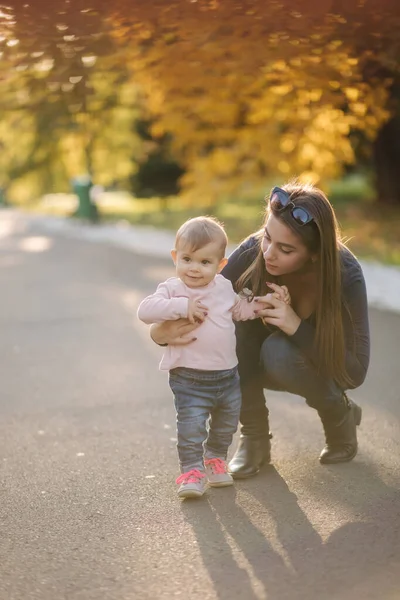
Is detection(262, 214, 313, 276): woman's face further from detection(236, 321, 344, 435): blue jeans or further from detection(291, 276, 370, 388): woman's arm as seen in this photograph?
detection(236, 321, 344, 435): blue jeans

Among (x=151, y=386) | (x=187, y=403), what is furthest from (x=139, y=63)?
(x=187, y=403)

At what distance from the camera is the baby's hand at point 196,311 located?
13.7 ft

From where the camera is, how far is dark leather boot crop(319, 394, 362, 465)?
4781 millimetres

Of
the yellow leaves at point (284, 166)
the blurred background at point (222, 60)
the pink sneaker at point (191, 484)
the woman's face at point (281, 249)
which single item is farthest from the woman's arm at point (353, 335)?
the yellow leaves at point (284, 166)

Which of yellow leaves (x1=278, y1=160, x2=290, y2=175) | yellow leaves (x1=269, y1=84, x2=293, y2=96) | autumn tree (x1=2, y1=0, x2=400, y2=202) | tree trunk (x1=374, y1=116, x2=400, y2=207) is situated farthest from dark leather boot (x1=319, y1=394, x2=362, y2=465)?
tree trunk (x1=374, y1=116, x2=400, y2=207)

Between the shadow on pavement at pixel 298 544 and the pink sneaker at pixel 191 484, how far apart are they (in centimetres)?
5

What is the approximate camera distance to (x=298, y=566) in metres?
3.55

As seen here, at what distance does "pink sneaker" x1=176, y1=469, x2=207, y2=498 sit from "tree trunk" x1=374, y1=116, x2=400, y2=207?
18.1 m

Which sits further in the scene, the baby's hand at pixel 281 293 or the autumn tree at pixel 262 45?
the autumn tree at pixel 262 45

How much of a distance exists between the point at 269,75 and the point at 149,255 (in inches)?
308

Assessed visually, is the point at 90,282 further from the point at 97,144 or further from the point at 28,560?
the point at 97,144

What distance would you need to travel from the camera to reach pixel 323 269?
14.2ft

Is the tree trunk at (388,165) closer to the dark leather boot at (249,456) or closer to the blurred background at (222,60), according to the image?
the blurred background at (222,60)

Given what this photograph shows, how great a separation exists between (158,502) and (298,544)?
775mm
